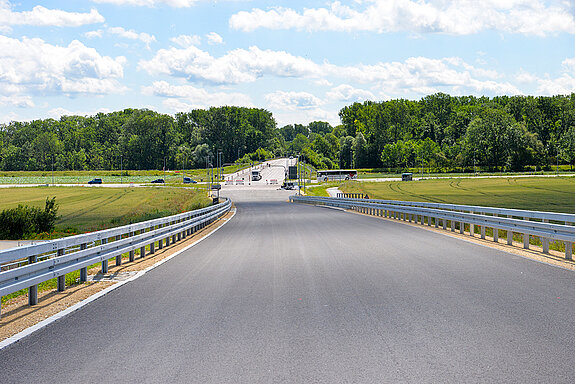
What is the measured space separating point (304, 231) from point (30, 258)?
13.3m

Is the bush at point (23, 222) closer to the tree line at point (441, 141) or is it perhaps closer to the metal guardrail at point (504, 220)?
the metal guardrail at point (504, 220)

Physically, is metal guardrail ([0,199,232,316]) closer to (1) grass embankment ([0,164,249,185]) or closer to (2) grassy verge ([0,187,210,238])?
(2) grassy verge ([0,187,210,238])

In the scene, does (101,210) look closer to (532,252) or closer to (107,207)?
(107,207)

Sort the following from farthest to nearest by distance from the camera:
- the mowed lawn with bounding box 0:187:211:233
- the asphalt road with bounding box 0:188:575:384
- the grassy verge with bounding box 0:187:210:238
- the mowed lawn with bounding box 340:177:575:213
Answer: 1. the mowed lawn with bounding box 340:177:575:213
2. the mowed lawn with bounding box 0:187:211:233
3. the grassy verge with bounding box 0:187:210:238
4. the asphalt road with bounding box 0:188:575:384

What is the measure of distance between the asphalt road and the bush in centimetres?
1771

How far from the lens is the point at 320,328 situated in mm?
6516

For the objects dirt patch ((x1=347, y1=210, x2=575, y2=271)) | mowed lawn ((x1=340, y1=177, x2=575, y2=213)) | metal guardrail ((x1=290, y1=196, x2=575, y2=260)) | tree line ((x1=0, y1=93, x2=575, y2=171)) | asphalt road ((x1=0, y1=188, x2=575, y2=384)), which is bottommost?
mowed lawn ((x1=340, y1=177, x2=575, y2=213))

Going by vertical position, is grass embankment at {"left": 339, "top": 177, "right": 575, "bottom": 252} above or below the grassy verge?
above

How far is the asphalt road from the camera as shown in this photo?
197 inches

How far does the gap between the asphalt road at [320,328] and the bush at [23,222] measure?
17706mm

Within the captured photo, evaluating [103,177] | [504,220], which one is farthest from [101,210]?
[103,177]

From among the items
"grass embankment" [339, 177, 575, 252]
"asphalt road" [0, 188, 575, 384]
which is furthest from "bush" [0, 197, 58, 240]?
"grass embankment" [339, 177, 575, 252]

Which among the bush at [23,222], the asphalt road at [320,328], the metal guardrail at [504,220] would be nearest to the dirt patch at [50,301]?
the asphalt road at [320,328]

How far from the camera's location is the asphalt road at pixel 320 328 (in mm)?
5012
